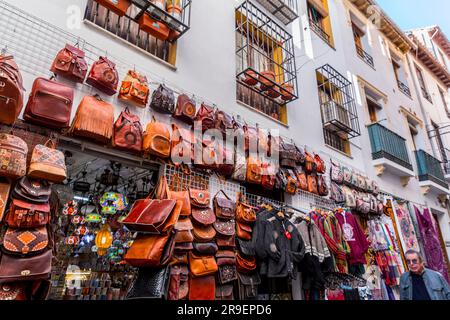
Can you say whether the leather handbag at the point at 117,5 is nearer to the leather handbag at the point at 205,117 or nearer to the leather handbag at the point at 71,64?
the leather handbag at the point at 71,64

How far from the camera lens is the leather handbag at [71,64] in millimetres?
2844

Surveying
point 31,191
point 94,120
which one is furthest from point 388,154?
point 31,191

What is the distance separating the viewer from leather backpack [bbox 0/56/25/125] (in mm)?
2201

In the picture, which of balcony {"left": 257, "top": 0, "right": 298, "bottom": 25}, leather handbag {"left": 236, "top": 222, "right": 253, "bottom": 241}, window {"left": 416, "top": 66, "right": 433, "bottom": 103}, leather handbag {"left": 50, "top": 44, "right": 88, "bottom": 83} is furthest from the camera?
window {"left": 416, "top": 66, "right": 433, "bottom": 103}

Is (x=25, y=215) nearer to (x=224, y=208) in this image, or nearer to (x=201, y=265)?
(x=201, y=265)

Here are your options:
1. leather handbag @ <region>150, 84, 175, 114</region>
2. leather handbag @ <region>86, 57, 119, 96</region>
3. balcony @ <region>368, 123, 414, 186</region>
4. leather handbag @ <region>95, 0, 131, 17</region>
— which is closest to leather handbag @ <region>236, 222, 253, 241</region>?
leather handbag @ <region>150, 84, 175, 114</region>

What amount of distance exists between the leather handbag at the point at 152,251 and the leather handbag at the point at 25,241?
0.73 metres

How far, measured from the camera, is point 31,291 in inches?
87.8

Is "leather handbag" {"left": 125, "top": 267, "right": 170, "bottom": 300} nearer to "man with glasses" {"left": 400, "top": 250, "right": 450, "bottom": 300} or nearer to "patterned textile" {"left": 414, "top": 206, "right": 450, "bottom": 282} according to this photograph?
"man with glasses" {"left": 400, "top": 250, "right": 450, "bottom": 300}

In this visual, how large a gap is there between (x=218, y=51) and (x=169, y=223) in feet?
10.8

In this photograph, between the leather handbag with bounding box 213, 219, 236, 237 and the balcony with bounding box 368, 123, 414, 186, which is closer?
the leather handbag with bounding box 213, 219, 236, 237

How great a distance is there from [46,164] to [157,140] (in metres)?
1.14

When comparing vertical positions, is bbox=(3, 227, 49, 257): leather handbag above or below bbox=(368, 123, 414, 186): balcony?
below

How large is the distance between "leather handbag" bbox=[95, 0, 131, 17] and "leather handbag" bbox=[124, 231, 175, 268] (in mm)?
2874
